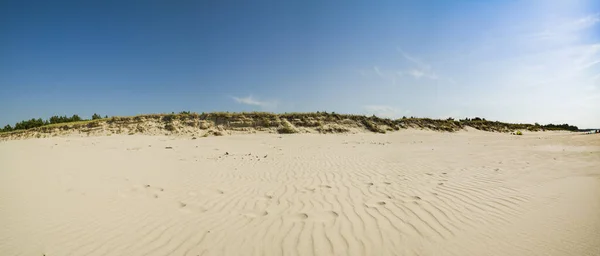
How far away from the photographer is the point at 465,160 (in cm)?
949

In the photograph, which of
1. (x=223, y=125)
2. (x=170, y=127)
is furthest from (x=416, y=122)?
(x=170, y=127)

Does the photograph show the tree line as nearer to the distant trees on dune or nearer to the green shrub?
Result: the distant trees on dune

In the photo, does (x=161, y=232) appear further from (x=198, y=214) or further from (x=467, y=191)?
(x=467, y=191)

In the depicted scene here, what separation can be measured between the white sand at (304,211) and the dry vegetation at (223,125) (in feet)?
44.5

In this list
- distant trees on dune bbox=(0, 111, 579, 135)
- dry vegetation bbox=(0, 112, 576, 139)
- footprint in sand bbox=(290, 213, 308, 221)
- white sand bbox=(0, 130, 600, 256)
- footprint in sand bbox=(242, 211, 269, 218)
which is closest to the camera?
white sand bbox=(0, 130, 600, 256)

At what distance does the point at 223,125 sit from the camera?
22203 millimetres

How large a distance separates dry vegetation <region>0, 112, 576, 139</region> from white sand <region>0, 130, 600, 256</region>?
13551 millimetres

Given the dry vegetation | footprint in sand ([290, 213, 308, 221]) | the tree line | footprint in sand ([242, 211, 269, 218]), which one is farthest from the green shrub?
footprint in sand ([290, 213, 308, 221])

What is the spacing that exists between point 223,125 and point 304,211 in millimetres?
19111

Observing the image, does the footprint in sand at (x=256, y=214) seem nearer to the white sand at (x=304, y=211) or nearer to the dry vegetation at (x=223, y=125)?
the white sand at (x=304, y=211)

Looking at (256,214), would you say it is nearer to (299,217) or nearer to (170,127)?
(299,217)

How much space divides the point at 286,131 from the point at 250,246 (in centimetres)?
1868

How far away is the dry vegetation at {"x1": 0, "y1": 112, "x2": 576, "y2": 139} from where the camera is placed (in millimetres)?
20844

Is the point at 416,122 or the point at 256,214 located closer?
the point at 256,214
